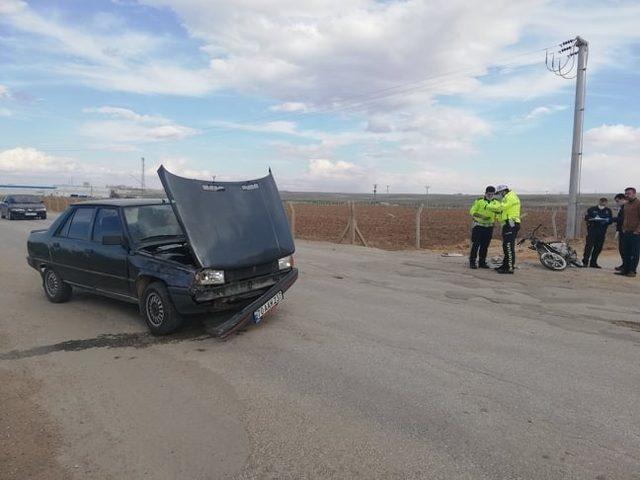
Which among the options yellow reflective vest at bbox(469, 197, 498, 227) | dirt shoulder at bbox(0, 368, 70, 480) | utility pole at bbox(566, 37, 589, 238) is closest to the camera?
dirt shoulder at bbox(0, 368, 70, 480)

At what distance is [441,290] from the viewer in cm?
883

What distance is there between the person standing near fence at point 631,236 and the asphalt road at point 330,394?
13.0ft

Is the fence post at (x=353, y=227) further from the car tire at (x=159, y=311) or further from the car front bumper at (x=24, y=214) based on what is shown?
the car front bumper at (x=24, y=214)

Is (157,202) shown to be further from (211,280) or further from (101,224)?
(211,280)

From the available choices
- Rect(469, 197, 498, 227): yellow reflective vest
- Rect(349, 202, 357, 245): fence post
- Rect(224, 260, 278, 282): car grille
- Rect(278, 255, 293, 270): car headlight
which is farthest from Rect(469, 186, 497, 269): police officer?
Rect(349, 202, 357, 245): fence post

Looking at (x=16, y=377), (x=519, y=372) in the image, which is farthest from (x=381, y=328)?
(x=16, y=377)

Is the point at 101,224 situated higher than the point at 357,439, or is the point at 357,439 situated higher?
the point at 101,224

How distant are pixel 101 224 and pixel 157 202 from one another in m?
0.76

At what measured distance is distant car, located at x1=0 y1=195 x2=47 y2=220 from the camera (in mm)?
31672

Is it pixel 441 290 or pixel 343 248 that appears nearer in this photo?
pixel 441 290

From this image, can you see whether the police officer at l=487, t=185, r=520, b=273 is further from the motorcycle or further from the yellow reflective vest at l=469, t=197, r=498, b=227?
the motorcycle

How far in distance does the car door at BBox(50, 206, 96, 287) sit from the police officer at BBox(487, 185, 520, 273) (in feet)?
25.7

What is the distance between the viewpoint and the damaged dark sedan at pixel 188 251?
555 centimetres

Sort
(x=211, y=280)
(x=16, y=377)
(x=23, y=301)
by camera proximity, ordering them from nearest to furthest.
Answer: (x=16, y=377) < (x=211, y=280) < (x=23, y=301)
